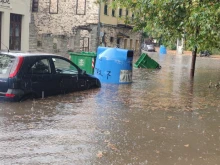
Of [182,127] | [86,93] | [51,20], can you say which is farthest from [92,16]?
[182,127]

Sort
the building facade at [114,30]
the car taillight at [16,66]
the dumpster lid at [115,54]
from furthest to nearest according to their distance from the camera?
the building facade at [114,30], the dumpster lid at [115,54], the car taillight at [16,66]

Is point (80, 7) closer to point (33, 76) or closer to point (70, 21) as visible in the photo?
point (70, 21)

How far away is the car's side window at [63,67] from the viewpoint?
34.3 feet

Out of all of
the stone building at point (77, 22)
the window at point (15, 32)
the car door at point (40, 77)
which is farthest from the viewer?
the stone building at point (77, 22)

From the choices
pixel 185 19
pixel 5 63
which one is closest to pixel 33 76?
pixel 5 63

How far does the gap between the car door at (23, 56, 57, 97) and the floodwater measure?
29 cm

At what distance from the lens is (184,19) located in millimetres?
12391

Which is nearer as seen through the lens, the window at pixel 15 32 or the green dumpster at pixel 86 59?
the green dumpster at pixel 86 59

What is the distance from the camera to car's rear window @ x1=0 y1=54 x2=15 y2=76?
355 inches

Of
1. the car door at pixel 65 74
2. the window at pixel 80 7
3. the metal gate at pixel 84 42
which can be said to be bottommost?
the car door at pixel 65 74

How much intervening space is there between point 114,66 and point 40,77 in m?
5.25

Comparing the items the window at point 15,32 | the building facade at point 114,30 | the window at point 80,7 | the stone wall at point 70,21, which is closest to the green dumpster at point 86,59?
the window at point 15,32

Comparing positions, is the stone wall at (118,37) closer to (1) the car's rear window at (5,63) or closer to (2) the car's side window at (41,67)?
(2) the car's side window at (41,67)

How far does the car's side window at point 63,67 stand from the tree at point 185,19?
3.19 metres
